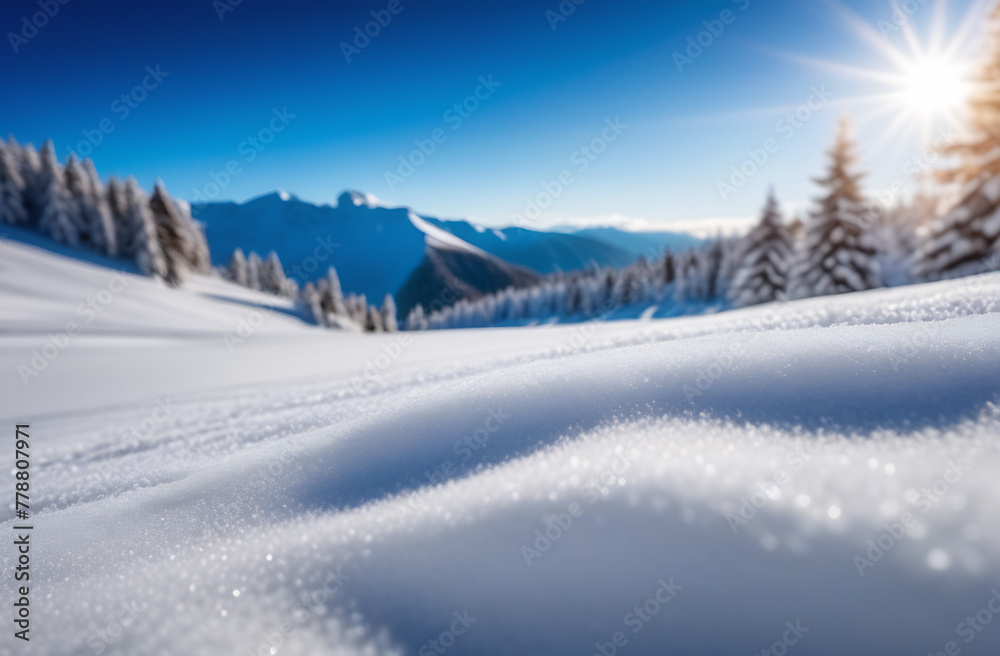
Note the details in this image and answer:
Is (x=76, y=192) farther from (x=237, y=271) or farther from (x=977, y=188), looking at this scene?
(x=977, y=188)

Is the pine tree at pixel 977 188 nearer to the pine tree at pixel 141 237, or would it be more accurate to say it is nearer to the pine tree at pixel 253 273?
the pine tree at pixel 141 237

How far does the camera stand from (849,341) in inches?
66.2

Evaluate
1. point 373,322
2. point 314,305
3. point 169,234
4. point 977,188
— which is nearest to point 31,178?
point 169,234

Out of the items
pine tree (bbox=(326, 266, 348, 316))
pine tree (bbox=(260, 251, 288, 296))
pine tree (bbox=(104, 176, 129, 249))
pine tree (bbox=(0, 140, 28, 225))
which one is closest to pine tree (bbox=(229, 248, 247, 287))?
pine tree (bbox=(260, 251, 288, 296))

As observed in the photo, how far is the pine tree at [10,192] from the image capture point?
3284cm

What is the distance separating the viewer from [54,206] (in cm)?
3259

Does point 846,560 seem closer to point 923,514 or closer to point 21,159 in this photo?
point 923,514

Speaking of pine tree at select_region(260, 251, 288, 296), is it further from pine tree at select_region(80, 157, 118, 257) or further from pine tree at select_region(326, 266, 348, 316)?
pine tree at select_region(80, 157, 118, 257)

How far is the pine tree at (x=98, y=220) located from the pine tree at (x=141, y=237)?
1.13 m

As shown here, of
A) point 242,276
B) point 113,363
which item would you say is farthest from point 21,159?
point 113,363

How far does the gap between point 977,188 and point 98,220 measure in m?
55.1

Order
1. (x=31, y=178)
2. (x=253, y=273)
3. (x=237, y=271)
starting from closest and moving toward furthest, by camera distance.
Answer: (x=31, y=178) < (x=237, y=271) < (x=253, y=273)

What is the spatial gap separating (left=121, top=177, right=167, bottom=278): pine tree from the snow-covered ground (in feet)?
136

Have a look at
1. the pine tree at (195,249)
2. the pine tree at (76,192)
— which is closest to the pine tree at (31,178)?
the pine tree at (76,192)
